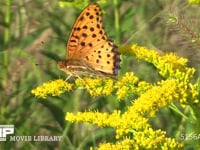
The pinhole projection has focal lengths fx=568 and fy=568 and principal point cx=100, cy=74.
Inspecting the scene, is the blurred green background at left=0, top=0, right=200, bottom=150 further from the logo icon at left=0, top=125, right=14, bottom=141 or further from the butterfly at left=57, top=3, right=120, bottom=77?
the butterfly at left=57, top=3, right=120, bottom=77

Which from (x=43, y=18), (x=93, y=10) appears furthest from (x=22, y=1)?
(x=93, y=10)

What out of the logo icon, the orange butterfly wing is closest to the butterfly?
the orange butterfly wing

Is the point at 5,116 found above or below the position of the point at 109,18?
below

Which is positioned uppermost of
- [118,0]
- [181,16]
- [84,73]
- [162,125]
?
[118,0]

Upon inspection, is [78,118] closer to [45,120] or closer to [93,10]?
[93,10]

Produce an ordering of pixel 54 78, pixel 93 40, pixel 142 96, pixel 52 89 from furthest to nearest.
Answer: pixel 54 78, pixel 93 40, pixel 52 89, pixel 142 96

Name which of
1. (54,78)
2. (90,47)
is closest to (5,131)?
(54,78)

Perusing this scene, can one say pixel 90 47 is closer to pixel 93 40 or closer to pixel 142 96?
pixel 93 40

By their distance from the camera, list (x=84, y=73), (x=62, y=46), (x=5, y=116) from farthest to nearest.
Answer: (x=62, y=46)
(x=5, y=116)
(x=84, y=73)
